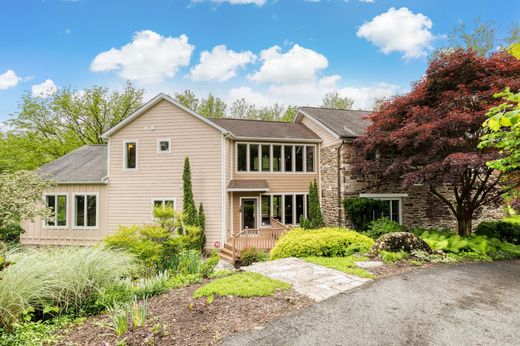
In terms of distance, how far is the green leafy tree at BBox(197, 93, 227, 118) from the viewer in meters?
30.1

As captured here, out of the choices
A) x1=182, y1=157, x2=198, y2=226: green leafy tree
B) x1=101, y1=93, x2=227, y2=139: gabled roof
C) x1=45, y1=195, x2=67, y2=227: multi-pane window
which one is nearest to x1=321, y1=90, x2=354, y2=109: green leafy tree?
x1=101, y1=93, x2=227, y2=139: gabled roof

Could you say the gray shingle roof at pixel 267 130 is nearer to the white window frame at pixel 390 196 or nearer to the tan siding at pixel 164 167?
the tan siding at pixel 164 167

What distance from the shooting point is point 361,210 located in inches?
522

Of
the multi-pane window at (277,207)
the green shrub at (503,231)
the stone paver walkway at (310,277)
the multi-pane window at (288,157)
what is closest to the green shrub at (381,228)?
the green shrub at (503,231)

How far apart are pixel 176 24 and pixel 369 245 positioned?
51.7ft

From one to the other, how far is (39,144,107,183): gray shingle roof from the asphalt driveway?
44.8 ft

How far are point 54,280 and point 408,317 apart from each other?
5822 mm

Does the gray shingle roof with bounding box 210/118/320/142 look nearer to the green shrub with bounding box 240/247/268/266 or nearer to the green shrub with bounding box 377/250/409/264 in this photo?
the green shrub with bounding box 240/247/268/266

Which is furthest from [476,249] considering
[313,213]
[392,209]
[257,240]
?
[257,240]

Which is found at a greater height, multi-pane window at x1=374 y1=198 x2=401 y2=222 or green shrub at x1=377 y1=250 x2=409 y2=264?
multi-pane window at x1=374 y1=198 x2=401 y2=222

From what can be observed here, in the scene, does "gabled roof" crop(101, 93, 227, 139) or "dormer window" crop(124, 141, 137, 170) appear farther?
"dormer window" crop(124, 141, 137, 170)

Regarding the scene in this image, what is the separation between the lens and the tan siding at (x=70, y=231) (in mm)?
14039

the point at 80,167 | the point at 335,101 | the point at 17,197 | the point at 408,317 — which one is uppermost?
the point at 335,101

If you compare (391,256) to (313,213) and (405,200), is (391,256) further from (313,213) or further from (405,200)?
(405,200)
